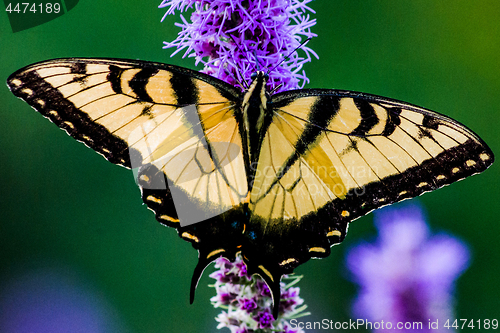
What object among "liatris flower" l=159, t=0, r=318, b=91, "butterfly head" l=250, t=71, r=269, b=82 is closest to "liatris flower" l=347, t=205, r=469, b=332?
"liatris flower" l=159, t=0, r=318, b=91

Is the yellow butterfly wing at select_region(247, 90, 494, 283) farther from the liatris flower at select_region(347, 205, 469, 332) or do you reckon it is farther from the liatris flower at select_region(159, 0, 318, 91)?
the liatris flower at select_region(347, 205, 469, 332)

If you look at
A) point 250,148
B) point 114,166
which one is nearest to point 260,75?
point 250,148

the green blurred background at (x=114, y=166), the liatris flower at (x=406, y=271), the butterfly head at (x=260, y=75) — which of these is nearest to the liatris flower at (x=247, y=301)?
the liatris flower at (x=406, y=271)

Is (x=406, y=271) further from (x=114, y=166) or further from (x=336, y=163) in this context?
(x=114, y=166)

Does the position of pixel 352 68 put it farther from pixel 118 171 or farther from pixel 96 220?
pixel 96 220

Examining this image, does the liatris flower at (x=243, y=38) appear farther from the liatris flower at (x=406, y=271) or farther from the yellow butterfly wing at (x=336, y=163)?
the liatris flower at (x=406, y=271)

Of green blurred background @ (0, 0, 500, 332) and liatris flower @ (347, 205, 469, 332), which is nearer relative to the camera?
liatris flower @ (347, 205, 469, 332)
